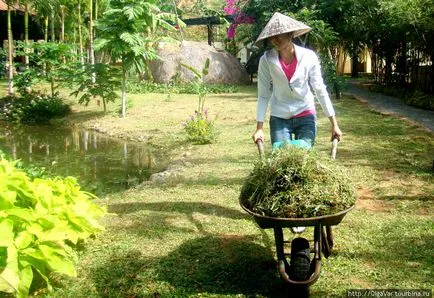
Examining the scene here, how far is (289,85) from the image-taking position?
169 inches

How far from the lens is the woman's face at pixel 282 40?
415 cm

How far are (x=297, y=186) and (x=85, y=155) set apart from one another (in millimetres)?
7005

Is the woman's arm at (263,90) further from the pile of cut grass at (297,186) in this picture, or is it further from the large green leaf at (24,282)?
the large green leaf at (24,282)

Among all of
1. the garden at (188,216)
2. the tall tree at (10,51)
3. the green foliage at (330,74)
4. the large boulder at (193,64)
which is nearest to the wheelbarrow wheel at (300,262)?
the garden at (188,216)

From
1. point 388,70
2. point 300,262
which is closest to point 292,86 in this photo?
point 300,262

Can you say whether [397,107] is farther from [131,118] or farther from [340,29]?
[131,118]

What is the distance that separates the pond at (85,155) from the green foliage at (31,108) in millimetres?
748

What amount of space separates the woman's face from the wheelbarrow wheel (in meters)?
1.69

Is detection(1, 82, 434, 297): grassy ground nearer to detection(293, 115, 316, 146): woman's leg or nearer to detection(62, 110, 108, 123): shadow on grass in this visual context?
detection(293, 115, 316, 146): woman's leg

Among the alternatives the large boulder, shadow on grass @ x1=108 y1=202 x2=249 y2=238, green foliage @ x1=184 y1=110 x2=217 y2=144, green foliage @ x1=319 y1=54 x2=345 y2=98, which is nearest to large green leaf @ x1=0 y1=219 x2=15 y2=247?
shadow on grass @ x1=108 y1=202 x2=249 y2=238

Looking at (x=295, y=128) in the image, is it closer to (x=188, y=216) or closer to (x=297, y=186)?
(x=297, y=186)

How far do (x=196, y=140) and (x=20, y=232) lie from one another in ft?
20.6

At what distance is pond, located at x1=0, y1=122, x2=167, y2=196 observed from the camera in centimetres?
798

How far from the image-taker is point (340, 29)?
1752 cm
